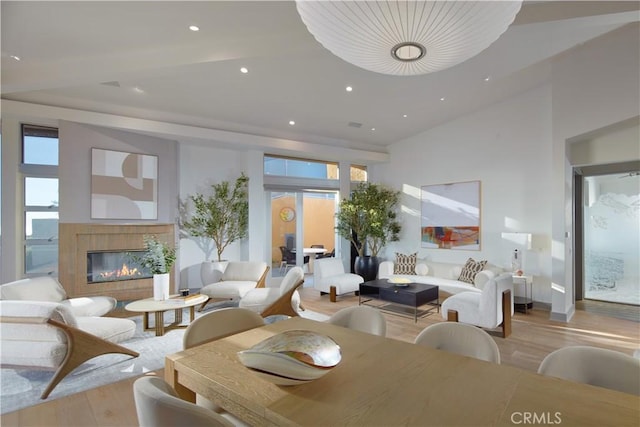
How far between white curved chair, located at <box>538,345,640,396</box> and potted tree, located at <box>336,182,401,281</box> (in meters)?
5.62

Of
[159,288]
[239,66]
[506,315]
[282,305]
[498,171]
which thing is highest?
[239,66]

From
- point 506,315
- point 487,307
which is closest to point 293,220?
point 487,307

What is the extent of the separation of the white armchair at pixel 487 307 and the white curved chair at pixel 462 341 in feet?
8.00

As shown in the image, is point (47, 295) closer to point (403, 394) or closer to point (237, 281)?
point (237, 281)

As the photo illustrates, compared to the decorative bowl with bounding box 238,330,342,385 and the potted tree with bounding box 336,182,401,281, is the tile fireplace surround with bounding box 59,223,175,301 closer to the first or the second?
the potted tree with bounding box 336,182,401,281

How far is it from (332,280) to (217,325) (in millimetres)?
4101

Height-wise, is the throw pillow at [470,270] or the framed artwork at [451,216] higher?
the framed artwork at [451,216]

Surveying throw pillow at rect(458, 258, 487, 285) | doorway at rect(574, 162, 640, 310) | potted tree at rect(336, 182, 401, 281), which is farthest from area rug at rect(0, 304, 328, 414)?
doorway at rect(574, 162, 640, 310)

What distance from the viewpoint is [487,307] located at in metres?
3.99

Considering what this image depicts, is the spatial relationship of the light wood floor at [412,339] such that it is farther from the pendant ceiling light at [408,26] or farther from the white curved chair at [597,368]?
the pendant ceiling light at [408,26]

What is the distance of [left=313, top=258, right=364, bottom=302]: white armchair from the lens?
5.98 metres

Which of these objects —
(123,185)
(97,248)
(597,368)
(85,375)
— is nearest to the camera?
(597,368)

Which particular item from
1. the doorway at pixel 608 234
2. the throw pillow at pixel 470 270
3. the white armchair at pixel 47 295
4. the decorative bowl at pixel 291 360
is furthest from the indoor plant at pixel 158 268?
the doorway at pixel 608 234

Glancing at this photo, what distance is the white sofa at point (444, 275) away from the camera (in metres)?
5.37
